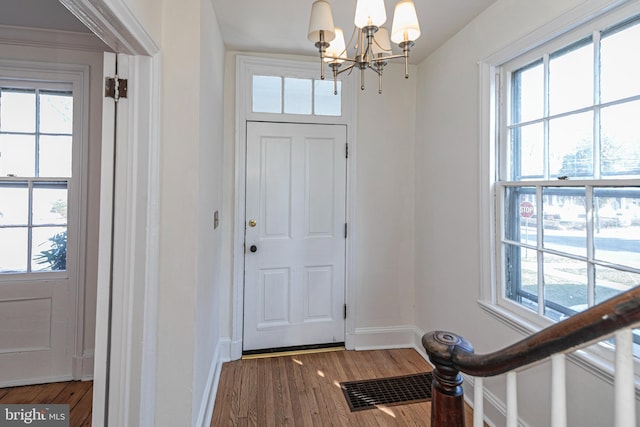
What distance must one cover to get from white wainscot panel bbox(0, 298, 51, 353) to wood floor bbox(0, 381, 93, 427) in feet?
0.87

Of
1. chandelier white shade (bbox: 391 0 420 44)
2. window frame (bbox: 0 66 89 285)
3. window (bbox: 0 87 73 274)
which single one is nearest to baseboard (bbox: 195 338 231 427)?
window frame (bbox: 0 66 89 285)

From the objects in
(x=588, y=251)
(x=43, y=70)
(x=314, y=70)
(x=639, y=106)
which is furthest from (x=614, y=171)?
(x=43, y=70)

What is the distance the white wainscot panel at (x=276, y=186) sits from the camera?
2.68 m

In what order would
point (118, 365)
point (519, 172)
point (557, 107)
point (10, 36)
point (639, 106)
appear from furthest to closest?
point (10, 36) < point (519, 172) < point (557, 107) < point (118, 365) < point (639, 106)

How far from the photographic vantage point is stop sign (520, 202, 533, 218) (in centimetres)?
176

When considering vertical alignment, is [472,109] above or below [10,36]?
below

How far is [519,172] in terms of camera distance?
1862 mm

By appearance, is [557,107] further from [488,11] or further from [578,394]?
[578,394]

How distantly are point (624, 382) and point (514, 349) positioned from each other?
17 cm

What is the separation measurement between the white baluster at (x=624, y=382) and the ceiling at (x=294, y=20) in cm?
206

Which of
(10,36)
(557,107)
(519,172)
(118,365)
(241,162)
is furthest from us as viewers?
(241,162)

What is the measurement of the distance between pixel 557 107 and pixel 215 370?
8.99 ft

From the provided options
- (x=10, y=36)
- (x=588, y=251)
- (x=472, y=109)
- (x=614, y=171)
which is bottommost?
(x=588, y=251)

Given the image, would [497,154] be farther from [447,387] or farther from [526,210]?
[447,387]
